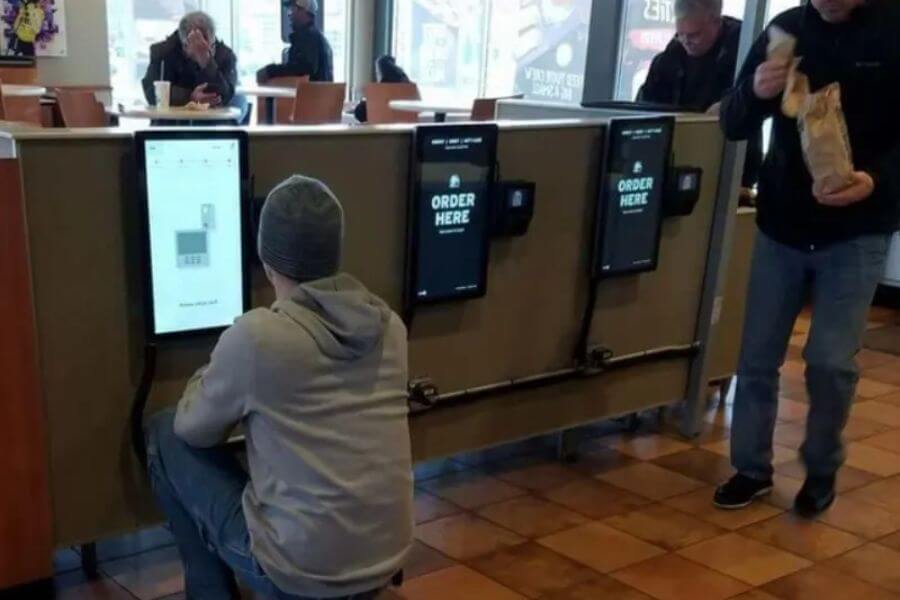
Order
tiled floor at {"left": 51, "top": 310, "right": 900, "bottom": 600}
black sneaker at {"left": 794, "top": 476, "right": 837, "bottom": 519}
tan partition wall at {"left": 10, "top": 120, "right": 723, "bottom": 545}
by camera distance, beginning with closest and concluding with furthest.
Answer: tan partition wall at {"left": 10, "top": 120, "right": 723, "bottom": 545}
tiled floor at {"left": 51, "top": 310, "right": 900, "bottom": 600}
black sneaker at {"left": 794, "top": 476, "right": 837, "bottom": 519}

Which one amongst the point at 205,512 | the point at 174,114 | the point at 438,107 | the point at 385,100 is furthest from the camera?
the point at 385,100

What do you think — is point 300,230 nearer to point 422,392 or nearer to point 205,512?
point 205,512

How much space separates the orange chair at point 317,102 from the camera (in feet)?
20.6

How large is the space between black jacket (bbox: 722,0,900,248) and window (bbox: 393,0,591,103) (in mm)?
4880

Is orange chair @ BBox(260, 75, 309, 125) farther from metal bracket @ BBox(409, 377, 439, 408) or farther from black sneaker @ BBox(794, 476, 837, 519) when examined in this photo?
black sneaker @ BBox(794, 476, 837, 519)

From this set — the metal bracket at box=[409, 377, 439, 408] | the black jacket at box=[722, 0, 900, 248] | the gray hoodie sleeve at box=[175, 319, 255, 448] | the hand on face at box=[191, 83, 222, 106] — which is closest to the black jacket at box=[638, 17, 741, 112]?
the black jacket at box=[722, 0, 900, 248]

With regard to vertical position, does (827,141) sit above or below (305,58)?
above

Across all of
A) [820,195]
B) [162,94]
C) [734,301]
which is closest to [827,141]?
[820,195]

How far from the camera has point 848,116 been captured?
2744mm

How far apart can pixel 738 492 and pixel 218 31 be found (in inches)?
282

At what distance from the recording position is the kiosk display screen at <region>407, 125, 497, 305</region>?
8.98 feet

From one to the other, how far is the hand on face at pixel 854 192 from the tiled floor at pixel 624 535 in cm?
95

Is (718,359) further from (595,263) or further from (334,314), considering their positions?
(334,314)

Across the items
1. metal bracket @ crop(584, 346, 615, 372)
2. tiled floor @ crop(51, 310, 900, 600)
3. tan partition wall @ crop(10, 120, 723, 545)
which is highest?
tan partition wall @ crop(10, 120, 723, 545)
